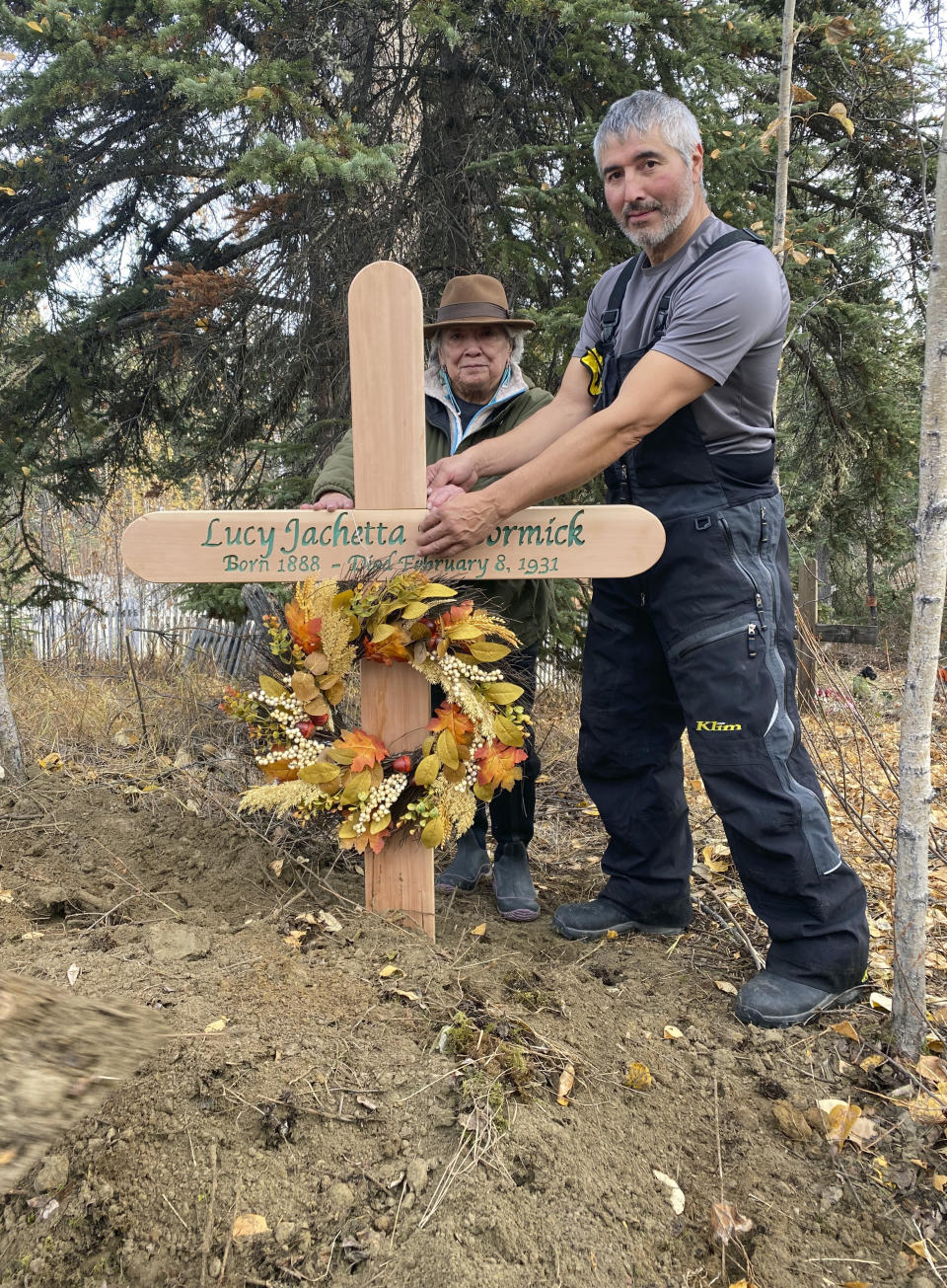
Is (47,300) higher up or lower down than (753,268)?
higher up

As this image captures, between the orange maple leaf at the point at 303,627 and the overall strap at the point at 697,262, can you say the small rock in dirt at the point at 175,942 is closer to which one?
the orange maple leaf at the point at 303,627

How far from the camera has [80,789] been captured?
3441 mm

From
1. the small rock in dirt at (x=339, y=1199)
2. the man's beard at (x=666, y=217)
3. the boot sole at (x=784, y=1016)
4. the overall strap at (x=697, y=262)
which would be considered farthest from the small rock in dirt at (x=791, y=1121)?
the man's beard at (x=666, y=217)

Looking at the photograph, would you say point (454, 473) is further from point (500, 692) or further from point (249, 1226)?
point (249, 1226)

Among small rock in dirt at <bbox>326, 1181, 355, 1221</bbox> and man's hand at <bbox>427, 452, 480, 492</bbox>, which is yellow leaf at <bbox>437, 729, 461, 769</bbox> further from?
small rock in dirt at <bbox>326, 1181, 355, 1221</bbox>

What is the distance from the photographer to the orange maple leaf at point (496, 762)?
8.03 feet

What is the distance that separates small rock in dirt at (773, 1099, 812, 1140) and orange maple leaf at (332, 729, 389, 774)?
4.29 ft

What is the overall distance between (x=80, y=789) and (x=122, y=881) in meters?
0.84

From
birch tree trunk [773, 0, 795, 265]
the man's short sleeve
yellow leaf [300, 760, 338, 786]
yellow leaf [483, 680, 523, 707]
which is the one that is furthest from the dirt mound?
birch tree trunk [773, 0, 795, 265]

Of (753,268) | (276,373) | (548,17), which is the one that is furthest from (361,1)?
(753,268)

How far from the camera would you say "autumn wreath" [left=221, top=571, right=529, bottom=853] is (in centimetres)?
233

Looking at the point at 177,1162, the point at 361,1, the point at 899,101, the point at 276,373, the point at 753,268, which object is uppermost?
the point at 361,1

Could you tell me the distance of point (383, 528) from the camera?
2383 millimetres

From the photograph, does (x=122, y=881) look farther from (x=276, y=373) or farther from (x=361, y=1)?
(x=361, y=1)
